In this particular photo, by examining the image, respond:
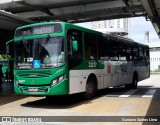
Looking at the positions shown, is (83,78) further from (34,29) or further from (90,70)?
(34,29)

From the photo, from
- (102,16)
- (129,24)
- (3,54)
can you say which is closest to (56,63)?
(102,16)

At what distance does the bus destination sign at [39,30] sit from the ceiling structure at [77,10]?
2.42 meters

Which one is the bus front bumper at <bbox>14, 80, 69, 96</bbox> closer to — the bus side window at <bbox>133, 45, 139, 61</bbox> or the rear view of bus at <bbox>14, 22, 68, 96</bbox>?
the rear view of bus at <bbox>14, 22, 68, 96</bbox>

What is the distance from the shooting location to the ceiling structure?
15.7 m

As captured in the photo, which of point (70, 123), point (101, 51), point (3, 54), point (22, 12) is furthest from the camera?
point (3, 54)

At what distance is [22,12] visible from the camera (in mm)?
19016

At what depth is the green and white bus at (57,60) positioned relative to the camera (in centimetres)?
1080

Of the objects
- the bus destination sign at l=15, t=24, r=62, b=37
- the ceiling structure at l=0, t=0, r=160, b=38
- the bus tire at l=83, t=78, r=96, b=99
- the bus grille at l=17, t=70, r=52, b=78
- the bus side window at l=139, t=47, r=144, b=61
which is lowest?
the bus tire at l=83, t=78, r=96, b=99

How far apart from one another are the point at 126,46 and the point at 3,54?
11.5m

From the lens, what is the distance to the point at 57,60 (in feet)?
35.4

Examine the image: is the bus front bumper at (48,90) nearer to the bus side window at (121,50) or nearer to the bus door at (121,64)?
the bus door at (121,64)

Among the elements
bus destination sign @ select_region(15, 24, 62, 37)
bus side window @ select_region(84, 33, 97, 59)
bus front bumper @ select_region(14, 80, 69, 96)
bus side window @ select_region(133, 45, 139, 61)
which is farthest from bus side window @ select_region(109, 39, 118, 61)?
bus front bumper @ select_region(14, 80, 69, 96)

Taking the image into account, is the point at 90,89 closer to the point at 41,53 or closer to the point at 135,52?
the point at 41,53

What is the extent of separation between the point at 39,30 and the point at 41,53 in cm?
100
